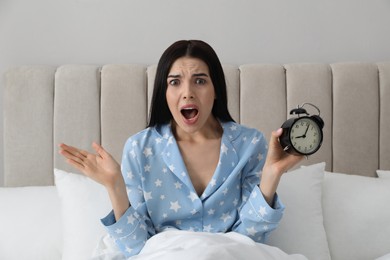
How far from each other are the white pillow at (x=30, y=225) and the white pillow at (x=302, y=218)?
721 millimetres

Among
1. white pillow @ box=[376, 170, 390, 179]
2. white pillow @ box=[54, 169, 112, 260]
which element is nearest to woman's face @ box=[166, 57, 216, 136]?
white pillow @ box=[54, 169, 112, 260]

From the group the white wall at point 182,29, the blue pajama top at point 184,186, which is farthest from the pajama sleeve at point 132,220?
the white wall at point 182,29

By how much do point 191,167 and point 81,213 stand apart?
41cm

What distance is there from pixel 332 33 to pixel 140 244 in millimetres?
1280

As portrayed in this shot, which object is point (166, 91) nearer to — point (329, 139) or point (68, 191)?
point (68, 191)

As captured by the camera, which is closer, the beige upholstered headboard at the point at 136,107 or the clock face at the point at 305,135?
the clock face at the point at 305,135

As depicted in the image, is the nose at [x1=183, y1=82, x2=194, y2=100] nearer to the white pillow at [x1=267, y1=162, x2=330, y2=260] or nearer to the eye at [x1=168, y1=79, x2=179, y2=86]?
the eye at [x1=168, y1=79, x2=179, y2=86]

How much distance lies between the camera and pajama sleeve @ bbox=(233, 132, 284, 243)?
1.60 metres

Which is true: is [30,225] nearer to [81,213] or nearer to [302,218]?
[81,213]

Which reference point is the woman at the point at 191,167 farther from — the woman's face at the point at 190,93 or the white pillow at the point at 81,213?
the white pillow at the point at 81,213

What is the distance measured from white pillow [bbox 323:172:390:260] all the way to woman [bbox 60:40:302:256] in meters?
0.35

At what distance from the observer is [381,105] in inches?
88.0

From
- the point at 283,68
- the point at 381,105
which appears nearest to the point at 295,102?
the point at 283,68

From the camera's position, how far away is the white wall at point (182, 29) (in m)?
2.36
